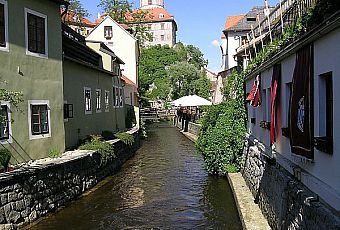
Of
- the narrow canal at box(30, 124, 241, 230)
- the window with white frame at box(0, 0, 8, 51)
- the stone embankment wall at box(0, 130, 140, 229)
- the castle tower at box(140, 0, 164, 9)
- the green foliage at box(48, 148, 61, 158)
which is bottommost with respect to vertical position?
the narrow canal at box(30, 124, 241, 230)

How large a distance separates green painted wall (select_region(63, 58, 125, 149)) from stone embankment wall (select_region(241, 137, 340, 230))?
26.5 feet

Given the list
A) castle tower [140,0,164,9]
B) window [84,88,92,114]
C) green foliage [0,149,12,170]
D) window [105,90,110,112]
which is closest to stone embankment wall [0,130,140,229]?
green foliage [0,149,12,170]

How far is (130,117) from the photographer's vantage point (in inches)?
1384

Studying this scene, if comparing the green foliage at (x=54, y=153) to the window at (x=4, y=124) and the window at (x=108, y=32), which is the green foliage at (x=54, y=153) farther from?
the window at (x=108, y=32)

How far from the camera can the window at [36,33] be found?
13.3 metres

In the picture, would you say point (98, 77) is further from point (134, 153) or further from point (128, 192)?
point (128, 192)

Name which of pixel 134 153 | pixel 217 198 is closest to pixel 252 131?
pixel 217 198

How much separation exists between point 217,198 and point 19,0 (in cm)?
850

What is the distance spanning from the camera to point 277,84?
31.0 ft

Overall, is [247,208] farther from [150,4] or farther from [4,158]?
[150,4]

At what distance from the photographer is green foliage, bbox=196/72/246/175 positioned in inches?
670

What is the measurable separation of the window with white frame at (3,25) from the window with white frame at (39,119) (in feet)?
6.56

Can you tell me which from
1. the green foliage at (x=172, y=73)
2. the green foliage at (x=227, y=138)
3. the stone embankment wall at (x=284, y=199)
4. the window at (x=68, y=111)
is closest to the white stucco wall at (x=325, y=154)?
the stone embankment wall at (x=284, y=199)

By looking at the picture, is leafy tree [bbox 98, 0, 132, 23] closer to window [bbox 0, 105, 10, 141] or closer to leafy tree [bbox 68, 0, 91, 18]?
leafy tree [bbox 68, 0, 91, 18]
